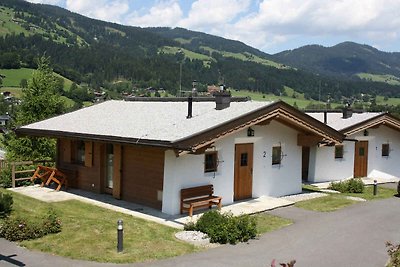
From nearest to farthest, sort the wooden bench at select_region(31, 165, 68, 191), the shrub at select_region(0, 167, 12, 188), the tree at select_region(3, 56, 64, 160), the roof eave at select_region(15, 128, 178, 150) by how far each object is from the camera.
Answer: the roof eave at select_region(15, 128, 178, 150) → the wooden bench at select_region(31, 165, 68, 191) → the shrub at select_region(0, 167, 12, 188) → the tree at select_region(3, 56, 64, 160)

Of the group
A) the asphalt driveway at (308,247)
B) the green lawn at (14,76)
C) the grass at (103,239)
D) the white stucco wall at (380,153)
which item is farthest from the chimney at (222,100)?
the green lawn at (14,76)

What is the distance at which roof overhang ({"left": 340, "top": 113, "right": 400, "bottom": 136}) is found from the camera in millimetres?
24198

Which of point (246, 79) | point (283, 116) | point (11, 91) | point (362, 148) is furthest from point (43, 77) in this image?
point (246, 79)

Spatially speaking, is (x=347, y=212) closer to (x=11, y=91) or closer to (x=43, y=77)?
(x=43, y=77)

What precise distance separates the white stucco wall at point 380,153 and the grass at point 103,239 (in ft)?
52.8

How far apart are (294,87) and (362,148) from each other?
445 feet

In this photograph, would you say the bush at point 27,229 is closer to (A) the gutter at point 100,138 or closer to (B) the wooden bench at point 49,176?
(A) the gutter at point 100,138

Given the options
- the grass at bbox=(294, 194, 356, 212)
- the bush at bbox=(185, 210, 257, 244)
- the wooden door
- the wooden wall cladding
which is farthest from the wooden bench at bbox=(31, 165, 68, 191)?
the wooden door

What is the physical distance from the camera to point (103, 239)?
38.4 feet

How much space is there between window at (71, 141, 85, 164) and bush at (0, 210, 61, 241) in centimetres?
659

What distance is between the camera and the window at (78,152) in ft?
62.0

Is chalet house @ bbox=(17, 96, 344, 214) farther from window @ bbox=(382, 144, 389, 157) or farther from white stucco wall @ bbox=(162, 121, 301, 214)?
window @ bbox=(382, 144, 389, 157)

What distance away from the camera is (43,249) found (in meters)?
10.9

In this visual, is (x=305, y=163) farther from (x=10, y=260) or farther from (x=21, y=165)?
(x=10, y=260)
